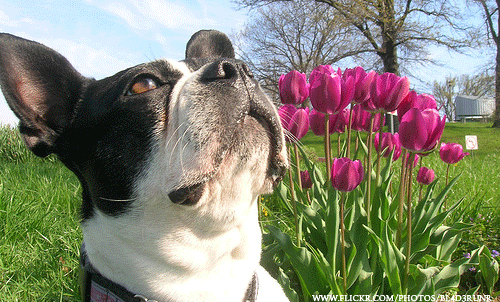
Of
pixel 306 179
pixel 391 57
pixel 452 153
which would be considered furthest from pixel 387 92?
pixel 391 57

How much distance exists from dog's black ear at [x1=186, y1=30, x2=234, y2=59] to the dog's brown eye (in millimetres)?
792

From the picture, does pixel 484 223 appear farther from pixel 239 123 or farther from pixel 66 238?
pixel 66 238

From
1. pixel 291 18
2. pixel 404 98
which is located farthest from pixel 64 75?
pixel 291 18

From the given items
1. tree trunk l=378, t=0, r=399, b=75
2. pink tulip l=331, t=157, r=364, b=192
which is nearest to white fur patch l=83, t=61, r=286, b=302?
pink tulip l=331, t=157, r=364, b=192

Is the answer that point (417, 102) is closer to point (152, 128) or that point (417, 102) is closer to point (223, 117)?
point (223, 117)

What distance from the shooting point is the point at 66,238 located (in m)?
3.07

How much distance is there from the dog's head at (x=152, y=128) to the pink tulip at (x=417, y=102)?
0.83 m

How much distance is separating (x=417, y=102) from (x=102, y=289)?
1838 millimetres

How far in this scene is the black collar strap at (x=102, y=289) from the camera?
1604 millimetres

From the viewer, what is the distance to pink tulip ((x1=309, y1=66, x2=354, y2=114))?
1769mm

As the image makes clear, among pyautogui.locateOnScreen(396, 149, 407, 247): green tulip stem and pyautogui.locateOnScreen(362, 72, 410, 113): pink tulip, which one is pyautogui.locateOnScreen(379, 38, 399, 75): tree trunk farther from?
pyautogui.locateOnScreen(362, 72, 410, 113): pink tulip

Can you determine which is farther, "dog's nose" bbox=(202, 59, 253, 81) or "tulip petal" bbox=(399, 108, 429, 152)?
"tulip petal" bbox=(399, 108, 429, 152)

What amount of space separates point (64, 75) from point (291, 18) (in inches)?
812

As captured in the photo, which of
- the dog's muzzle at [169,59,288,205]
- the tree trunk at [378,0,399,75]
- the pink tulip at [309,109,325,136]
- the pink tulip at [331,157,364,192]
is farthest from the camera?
the tree trunk at [378,0,399,75]
